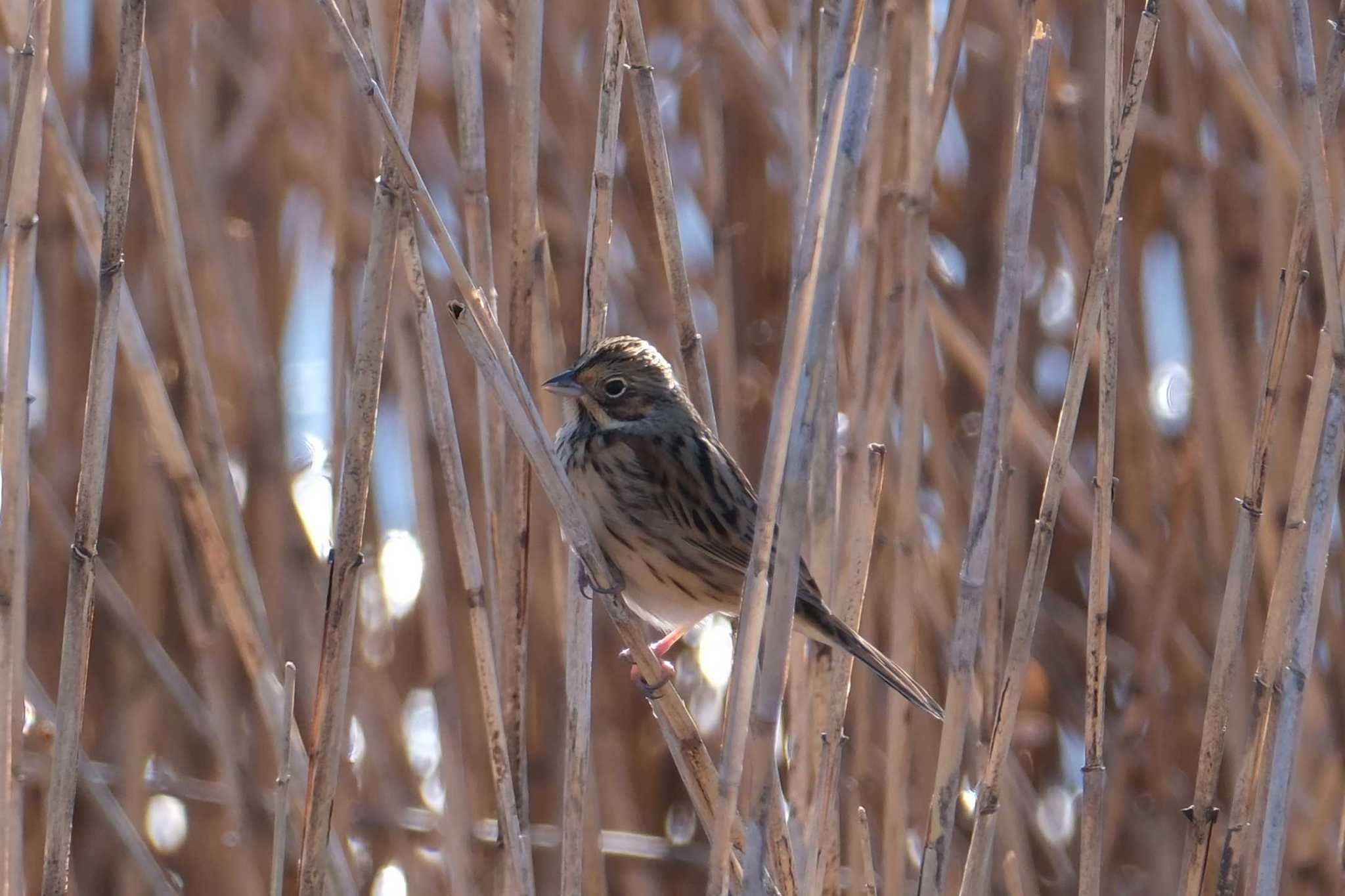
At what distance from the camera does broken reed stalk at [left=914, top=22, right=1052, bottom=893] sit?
2.09 m

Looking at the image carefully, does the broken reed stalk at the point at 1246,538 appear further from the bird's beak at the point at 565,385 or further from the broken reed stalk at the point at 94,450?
the broken reed stalk at the point at 94,450

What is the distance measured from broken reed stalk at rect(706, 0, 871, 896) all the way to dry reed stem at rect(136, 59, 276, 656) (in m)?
1.13

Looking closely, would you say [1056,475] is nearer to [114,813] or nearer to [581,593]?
[581,593]

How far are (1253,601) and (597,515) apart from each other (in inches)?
69.8

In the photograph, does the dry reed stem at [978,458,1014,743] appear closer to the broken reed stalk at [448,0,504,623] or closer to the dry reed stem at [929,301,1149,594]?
the dry reed stem at [929,301,1149,594]

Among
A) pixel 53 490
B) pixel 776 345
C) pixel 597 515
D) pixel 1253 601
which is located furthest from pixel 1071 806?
pixel 53 490

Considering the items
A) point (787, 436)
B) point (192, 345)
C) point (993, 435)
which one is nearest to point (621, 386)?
point (192, 345)

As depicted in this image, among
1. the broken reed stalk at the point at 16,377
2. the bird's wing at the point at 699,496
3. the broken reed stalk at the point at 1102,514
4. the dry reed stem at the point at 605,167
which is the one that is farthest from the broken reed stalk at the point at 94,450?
the broken reed stalk at the point at 1102,514

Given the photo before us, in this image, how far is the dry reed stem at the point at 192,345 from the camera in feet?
8.39

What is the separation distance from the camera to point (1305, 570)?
7.25ft

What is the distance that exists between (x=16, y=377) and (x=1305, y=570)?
192cm

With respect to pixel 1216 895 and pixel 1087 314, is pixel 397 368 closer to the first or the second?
pixel 1087 314

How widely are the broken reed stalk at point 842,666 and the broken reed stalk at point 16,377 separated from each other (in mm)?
1164

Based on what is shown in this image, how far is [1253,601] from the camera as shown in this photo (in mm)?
3650
